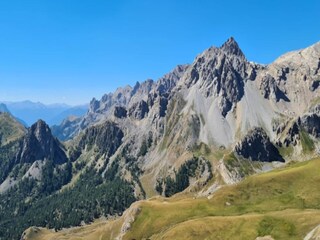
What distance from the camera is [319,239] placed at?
129 m

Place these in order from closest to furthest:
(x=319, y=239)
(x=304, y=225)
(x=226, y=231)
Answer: (x=319, y=239)
(x=304, y=225)
(x=226, y=231)

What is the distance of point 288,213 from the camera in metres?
195

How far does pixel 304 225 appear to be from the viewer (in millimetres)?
170625

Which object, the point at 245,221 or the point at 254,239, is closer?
the point at 254,239

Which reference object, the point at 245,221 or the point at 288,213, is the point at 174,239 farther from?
the point at 288,213

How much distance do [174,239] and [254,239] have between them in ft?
132

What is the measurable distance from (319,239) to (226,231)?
6695 centimetres

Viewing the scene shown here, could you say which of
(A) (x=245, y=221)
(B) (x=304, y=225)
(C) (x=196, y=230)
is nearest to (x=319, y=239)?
(B) (x=304, y=225)

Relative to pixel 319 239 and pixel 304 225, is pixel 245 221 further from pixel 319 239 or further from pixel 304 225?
pixel 319 239

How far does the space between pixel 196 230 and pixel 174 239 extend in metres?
11.4

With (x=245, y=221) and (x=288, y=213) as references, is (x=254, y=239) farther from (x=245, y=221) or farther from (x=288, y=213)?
(x=288, y=213)

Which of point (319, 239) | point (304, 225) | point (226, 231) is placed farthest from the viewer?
point (226, 231)

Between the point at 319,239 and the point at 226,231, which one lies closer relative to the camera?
the point at 319,239

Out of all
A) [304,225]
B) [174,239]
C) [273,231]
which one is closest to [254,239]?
[273,231]
